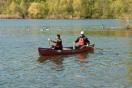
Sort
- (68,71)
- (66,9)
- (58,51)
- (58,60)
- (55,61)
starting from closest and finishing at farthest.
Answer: (68,71) → (55,61) → (58,60) → (58,51) → (66,9)

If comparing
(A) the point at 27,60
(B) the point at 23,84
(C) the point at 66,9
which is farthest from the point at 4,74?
(C) the point at 66,9

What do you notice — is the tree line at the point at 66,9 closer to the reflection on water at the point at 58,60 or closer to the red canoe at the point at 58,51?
the red canoe at the point at 58,51

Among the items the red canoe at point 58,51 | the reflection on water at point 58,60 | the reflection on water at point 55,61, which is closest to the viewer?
the reflection on water at point 55,61

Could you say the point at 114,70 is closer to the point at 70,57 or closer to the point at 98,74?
the point at 98,74

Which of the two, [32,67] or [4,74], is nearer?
[4,74]

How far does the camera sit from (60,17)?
140750 millimetres

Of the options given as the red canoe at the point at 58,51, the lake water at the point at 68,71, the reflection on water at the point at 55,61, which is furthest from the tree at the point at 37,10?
the reflection on water at the point at 55,61

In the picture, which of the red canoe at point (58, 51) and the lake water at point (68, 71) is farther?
the red canoe at point (58, 51)

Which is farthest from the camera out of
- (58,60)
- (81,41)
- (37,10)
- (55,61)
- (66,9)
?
(37,10)

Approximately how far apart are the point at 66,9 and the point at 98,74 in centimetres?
11204

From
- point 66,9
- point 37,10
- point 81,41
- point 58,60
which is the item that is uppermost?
point 81,41

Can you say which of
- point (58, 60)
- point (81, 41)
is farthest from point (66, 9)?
point (58, 60)

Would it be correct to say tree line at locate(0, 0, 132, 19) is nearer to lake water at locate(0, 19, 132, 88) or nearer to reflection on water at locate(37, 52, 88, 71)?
reflection on water at locate(37, 52, 88, 71)

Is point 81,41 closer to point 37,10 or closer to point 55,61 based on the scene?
point 55,61
